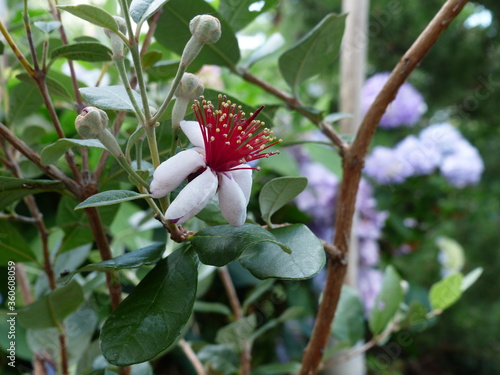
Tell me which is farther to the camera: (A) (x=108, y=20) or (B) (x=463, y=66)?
(B) (x=463, y=66)

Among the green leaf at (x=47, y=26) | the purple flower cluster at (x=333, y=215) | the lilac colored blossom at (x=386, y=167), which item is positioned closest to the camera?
the green leaf at (x=47, y=26)

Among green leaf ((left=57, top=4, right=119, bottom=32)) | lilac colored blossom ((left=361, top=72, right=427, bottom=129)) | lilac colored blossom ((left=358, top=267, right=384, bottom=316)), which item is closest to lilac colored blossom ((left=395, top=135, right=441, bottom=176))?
lilac colored blossom ((left=361, top=72, right=427, bottom=129))

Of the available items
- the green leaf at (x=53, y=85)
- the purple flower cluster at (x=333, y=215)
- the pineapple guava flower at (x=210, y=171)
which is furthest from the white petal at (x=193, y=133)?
the purple flower cluster at (x=333, y=215)

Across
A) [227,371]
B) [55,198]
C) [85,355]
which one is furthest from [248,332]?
[55,198]

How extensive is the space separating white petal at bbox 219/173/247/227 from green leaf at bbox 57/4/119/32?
10 centimetres

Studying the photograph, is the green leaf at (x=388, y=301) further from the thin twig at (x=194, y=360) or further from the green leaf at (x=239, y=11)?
the green leaf at (x=239, y=11)

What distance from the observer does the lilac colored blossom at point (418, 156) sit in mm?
1047

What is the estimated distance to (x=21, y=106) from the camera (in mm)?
443

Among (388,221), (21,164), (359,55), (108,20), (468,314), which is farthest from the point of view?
(468,314)

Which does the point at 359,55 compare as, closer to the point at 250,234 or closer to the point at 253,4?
the point at 253,4

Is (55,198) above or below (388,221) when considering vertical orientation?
above

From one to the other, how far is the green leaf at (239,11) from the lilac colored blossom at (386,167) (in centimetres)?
66

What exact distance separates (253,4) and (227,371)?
1.25 ft

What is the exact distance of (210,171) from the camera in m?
0.26
